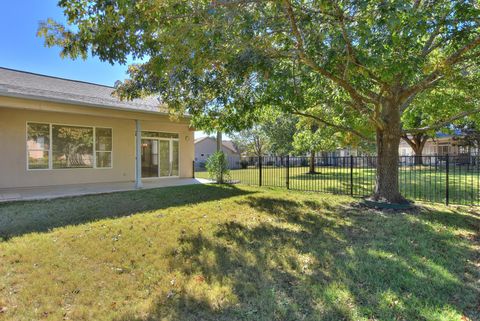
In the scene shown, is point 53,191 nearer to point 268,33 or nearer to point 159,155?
point 159,155

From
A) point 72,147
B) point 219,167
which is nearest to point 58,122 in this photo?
point 72,147

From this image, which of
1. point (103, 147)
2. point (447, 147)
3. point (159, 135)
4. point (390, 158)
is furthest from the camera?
point (447, 147)

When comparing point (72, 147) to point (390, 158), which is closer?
point (390, 158)

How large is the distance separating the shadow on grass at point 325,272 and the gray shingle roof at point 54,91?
6.98 metres

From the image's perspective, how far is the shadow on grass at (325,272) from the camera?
3072mm

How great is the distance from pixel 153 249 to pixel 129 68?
537 cm

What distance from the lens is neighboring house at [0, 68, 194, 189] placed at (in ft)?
32.7

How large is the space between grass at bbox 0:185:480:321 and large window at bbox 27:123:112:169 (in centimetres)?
410

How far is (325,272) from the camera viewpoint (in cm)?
398

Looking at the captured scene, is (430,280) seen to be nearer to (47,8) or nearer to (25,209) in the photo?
(25,209)

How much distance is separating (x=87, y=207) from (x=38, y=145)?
497 centimetres

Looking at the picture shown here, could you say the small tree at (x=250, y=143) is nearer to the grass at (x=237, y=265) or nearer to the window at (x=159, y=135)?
the window at (x=159, y=135)

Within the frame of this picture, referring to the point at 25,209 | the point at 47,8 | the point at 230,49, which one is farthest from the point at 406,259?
the point at 47,8

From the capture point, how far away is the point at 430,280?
Result: 3697mm
